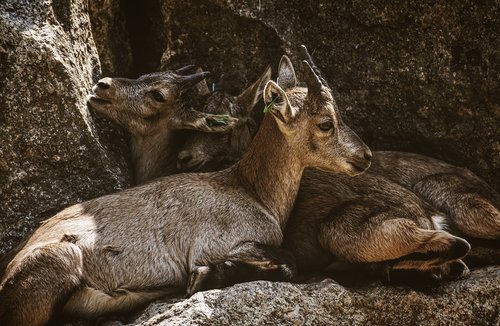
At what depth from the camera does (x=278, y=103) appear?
7.23 meters

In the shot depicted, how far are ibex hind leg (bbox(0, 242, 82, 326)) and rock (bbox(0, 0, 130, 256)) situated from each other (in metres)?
0.94

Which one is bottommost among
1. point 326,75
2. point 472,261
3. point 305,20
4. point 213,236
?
point 472,261

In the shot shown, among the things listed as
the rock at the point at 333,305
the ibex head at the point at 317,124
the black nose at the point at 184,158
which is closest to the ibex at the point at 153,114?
the black nose at the point at 184,158

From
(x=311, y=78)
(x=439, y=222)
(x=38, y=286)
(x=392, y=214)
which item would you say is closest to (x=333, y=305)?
(x=392, y=214)

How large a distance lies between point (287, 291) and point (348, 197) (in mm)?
1517

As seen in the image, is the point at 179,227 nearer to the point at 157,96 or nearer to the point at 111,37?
A: the point at 157,96

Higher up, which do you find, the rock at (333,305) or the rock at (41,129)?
the rock at (41,129)

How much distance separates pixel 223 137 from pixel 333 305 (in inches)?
Result: 105

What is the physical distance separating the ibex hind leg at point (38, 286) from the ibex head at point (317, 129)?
214 cm

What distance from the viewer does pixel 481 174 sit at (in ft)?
27.5

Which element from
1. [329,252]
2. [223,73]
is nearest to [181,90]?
[223,73]

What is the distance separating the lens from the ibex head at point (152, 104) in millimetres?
8062

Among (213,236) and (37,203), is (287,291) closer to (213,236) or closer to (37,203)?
(213,236)

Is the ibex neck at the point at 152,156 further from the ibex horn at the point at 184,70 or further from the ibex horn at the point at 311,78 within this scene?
the ibex horn at the point at 311,78
